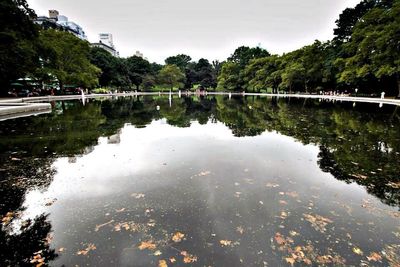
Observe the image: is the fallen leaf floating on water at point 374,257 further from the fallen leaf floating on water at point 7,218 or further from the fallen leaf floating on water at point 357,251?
the fallen leaf floating on water at point 7,218

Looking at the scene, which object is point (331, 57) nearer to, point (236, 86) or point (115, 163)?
point (236, 86)

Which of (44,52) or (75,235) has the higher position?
(44,52)

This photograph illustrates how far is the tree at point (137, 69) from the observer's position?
266 feet

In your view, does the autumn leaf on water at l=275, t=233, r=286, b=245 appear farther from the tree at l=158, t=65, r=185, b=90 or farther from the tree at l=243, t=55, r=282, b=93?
the tree at l=158, t=65, r=185, b=90

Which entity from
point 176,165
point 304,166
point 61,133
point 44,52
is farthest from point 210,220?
point 44,52

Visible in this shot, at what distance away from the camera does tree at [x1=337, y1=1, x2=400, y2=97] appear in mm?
27688

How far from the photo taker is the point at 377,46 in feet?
96.1

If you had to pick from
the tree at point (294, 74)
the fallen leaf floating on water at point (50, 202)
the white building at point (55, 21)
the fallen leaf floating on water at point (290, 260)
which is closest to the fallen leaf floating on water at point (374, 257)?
the fallen leaf floating on water at point (290, 260)

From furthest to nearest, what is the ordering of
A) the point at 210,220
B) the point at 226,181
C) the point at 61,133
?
the point at 61,133
the point at 226,181
the point at 210,220

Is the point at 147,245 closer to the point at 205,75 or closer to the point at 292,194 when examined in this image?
the point at 292,194

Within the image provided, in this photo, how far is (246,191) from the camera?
5.19m

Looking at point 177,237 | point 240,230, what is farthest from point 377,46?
point 177,237

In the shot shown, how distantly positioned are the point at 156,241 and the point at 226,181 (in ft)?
8.42

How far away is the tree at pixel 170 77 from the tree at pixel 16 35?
57.7m
